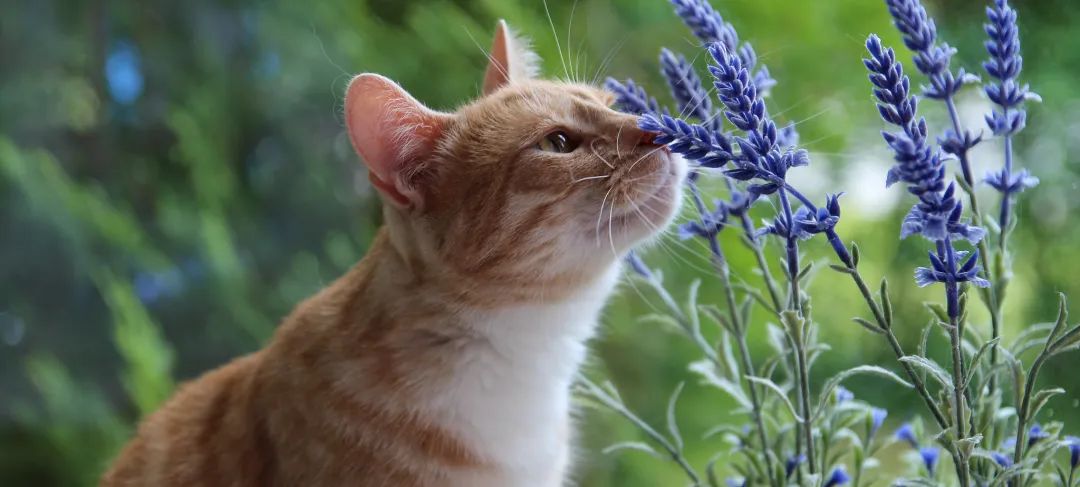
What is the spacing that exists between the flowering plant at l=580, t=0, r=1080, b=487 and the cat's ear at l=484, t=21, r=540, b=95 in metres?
0.25

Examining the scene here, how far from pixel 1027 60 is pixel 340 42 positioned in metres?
1.05

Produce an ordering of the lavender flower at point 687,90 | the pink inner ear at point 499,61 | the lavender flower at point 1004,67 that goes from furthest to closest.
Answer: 1. the pink inner ear at point 499,61
2. the lavender flower at point 687,90
3. the lavender flower at point 1004,67

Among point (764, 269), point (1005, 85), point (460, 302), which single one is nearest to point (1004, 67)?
point (1005, 85)

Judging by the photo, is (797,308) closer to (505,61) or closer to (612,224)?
(612,224)

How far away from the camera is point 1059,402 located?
0.83 meters

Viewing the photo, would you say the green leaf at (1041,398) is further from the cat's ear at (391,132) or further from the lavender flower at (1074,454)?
the cat's ear at (391,132)

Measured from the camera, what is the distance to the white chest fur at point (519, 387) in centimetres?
92

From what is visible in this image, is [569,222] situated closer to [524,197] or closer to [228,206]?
[524,197]

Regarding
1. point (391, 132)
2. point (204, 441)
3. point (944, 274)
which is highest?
point (391, 132)

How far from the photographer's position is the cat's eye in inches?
36.2

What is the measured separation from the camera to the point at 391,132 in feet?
2.92

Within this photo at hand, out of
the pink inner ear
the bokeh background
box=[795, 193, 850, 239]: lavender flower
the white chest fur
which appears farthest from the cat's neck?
the bokeh background

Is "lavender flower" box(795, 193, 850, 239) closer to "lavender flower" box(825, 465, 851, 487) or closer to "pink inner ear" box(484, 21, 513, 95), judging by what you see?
"lavender flower" box(825, 465, 851, 487)

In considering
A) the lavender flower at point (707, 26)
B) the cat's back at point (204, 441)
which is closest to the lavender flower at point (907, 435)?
the lavender flower at point (707, 26)
